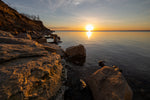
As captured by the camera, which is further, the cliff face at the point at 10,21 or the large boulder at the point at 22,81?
the cliff face at the point at 10,21

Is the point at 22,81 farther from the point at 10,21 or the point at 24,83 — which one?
the point at 10,21

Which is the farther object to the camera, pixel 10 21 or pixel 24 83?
pixel 10 21

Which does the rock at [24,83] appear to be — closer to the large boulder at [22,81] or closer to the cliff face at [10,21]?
the large boulder at [22,81]

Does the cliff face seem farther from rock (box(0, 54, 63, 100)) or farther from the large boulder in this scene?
rock (box(0, 54, 63, 100))

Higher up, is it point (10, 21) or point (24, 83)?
point (10, 21)

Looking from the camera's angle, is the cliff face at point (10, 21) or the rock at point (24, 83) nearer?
the rock at point (24, 83)

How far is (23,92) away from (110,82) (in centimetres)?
349

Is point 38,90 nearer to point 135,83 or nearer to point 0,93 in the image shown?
point 0,93

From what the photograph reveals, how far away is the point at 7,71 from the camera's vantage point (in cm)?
208

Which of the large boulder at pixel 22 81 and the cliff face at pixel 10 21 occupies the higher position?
the cliff face at pixel 10 21

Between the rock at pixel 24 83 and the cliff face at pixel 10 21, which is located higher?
the cliff face at pixel 10 21

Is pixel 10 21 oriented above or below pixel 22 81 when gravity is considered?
above

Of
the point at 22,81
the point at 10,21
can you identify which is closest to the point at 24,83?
the point at 22,81

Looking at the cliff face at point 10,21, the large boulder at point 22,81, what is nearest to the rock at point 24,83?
the large boulder at point 22,81
